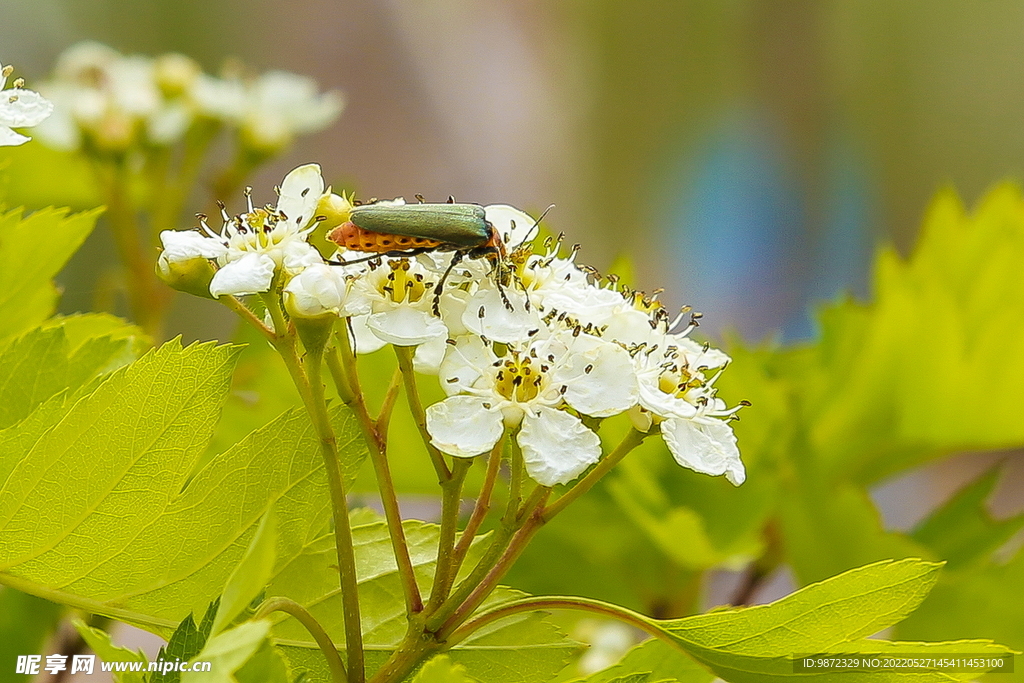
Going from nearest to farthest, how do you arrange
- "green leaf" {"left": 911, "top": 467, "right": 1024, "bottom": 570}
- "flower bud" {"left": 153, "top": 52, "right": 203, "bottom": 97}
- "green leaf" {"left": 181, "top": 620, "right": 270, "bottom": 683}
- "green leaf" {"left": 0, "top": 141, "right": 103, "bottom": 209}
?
"green leaf" {"left": 181, "top": 620, "right": 270, "bottom": 683} < "green leaf" {"left": 911, "top": 467, "right": 1024, "bottom": 570} < "green leaf" {"left": 0, "top": 141, "right": 103, "bottom": 209} < "flower bud" {"left": 153, "top": 52, "right": 203, "bottom": 97}

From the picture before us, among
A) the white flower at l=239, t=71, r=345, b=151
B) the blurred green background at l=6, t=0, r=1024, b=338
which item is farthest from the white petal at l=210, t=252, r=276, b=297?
the blurred green background at l=6, t=0, r=1024, b=338

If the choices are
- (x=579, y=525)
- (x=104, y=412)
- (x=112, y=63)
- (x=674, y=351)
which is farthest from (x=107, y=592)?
(x=112, y=63)

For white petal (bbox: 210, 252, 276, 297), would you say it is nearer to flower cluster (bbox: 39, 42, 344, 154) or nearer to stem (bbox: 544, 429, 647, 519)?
stem (bbox: 544, 429, 647, 519)

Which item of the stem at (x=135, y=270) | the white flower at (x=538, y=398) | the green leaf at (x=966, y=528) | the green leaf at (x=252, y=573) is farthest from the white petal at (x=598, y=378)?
the stem at (x=135, y=270)

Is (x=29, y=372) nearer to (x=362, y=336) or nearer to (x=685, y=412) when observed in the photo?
(x=362, y=336)

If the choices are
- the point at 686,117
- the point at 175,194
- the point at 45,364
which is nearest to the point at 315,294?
the point at 45,364

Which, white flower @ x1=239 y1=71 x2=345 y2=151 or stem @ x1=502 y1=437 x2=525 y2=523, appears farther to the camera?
white flower @ x1=239 y1=71 x2=345 y2=151

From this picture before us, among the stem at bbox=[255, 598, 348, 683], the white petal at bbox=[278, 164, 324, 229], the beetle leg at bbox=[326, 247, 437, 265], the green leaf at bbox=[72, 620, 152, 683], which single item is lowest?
the green leaf at bbox=[72, 620, 152, 683]
